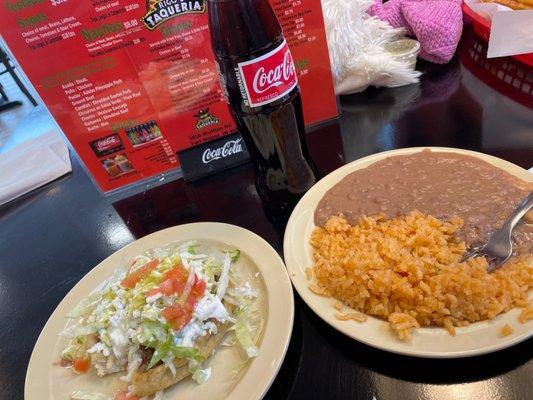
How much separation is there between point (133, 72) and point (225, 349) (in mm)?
807

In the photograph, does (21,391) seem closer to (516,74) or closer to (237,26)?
(237,26)

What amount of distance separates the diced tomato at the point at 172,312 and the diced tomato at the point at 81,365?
204mm

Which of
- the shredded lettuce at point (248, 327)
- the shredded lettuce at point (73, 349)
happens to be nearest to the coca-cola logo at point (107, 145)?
the shredded lettuce at point (73, 349)

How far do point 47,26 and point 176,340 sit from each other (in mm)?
859

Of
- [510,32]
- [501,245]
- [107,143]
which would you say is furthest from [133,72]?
[510,32]

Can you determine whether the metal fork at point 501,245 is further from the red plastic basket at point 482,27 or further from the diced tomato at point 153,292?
the red plastic basket at point 482,27

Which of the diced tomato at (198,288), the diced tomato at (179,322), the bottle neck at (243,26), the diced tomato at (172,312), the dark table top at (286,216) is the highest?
the bottle neck at (243,26)

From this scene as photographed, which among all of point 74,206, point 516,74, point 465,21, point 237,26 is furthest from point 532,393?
point 465,21

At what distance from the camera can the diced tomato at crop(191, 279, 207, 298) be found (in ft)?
2.90

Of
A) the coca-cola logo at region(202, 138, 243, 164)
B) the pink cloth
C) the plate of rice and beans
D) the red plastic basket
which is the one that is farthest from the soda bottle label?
the red plastic basket

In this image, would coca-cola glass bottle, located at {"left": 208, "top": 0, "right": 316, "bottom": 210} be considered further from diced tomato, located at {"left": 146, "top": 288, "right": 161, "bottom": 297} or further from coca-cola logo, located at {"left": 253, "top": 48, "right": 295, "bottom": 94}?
diced tomato, located at {"left": 146, "top": 288, "right": 161, "bottom": 297}

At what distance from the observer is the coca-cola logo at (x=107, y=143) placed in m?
1.24

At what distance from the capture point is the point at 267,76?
93 cm

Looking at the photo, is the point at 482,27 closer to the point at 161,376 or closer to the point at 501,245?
the point at 501,245
